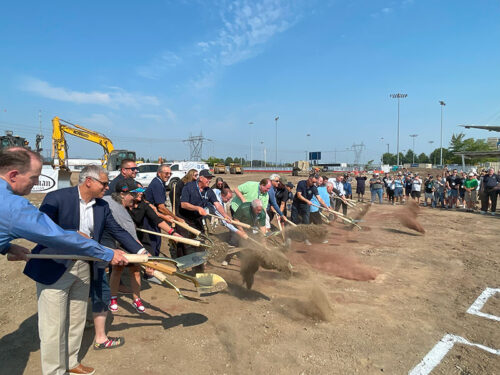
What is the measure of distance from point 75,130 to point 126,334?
20164mm

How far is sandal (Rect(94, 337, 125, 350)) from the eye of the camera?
3037 millimetres

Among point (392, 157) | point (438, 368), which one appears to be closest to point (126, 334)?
point (438, 368)

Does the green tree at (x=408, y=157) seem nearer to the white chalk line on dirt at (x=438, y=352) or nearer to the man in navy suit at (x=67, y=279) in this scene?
the white chalk line on dirt at (x=438, y=352)

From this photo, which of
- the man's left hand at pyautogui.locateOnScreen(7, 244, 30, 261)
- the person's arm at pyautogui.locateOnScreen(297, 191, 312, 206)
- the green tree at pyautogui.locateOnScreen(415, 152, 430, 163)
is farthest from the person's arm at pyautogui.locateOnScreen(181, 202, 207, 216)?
the green tree at pyautogui.locateOnScreen(415, 152, 430, 163)

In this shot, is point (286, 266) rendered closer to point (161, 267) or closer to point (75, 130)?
point (161, 267)

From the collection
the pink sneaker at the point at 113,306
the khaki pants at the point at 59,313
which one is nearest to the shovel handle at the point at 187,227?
the pink sneaker at the point at 113,306

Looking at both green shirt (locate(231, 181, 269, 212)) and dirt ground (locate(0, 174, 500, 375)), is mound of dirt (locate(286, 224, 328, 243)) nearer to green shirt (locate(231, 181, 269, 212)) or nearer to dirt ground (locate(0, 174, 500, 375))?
dirt ground (locate(0, 174, 500, 375))

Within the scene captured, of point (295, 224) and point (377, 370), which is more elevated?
point (295, 224)

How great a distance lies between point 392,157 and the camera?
131 meters

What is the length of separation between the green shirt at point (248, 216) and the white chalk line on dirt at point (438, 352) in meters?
3.40

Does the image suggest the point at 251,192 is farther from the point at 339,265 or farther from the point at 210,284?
the point at 210,284

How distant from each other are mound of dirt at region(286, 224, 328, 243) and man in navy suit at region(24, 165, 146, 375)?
4726mm

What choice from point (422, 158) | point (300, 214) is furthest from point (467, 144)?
point (300, 214)

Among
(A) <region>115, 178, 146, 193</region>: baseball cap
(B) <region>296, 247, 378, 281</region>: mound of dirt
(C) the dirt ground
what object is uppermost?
(A) <region>115, 178, 146, 193</region>: baseball cap
